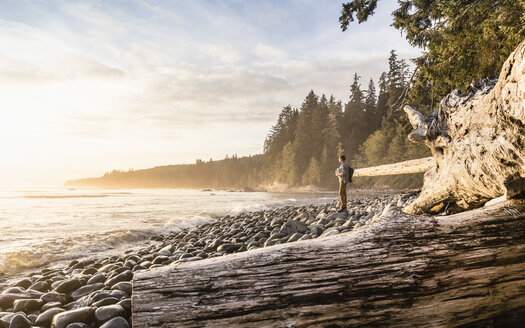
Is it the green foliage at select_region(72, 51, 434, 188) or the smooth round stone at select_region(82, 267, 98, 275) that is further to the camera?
the green foliage at select_region(72, 51, 434, 188)

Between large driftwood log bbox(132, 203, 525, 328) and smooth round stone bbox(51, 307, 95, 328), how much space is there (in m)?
1.25

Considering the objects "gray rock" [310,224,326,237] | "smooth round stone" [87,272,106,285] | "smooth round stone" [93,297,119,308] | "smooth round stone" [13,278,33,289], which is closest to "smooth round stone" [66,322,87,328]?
"smooth round stone" [93,297,119,308]

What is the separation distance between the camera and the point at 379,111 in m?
59.1

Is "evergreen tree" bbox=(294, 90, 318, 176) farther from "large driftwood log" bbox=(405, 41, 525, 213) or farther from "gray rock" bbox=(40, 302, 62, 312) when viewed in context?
"gray rock" bbox=(40, 302, 62, 312)

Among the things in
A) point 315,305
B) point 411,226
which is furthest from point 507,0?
point 315,305

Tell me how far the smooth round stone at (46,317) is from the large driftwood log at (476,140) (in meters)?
4.30

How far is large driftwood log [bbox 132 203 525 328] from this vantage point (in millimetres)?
1496

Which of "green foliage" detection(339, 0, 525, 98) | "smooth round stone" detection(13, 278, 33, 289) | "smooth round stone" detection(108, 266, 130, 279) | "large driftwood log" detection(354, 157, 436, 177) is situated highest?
"green foliage" detection(339, 0, 525, 98)

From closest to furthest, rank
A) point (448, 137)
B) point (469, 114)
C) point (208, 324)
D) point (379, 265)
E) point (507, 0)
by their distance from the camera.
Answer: point (208, 324) < point (379, 265) < point (469, 114) < point (448, 137) < point (507, 0)

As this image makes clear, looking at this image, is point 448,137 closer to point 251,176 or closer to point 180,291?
point 180,291

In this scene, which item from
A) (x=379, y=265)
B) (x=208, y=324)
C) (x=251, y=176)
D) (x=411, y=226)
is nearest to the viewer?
(x=208, y=324)

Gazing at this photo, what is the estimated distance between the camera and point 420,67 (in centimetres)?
1029

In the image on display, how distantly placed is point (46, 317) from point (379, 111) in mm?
64886

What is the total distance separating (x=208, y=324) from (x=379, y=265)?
3.65ft
